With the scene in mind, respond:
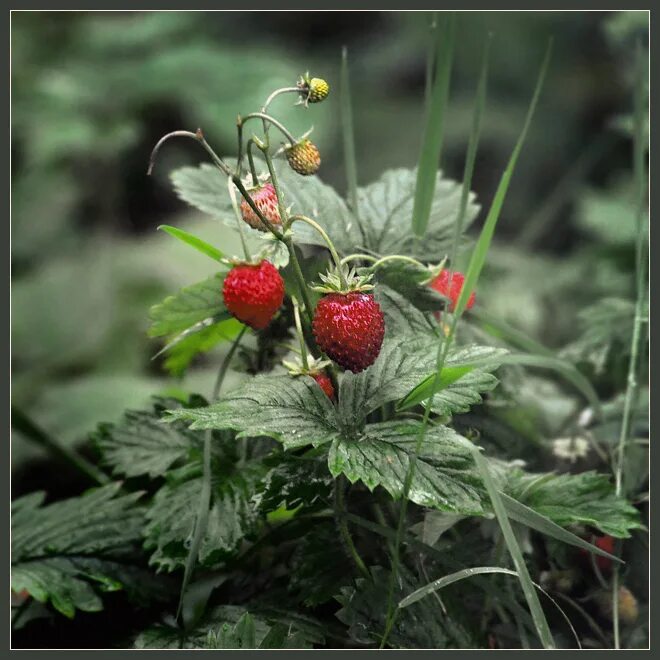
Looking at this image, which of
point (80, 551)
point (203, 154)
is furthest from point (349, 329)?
point (203, 154)

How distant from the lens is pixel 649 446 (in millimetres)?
943

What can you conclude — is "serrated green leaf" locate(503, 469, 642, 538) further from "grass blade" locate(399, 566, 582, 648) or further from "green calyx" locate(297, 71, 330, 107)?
"green calyx" locate(297, 71, 330, 107)

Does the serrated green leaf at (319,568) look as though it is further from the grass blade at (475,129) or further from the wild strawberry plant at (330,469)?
the grass blade at (475,129)

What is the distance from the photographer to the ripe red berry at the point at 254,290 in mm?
702

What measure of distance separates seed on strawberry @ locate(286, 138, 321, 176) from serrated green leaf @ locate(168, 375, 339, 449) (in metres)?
0.16

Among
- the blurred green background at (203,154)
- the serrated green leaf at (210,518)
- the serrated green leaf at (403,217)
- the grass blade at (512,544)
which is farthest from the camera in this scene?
the blurred green background at (203,154)

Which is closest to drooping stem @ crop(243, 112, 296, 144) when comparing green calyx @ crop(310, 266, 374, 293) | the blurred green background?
green calyx @ crop(310, 266, 374, 293)

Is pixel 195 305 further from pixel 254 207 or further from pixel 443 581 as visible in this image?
pixel 443 581

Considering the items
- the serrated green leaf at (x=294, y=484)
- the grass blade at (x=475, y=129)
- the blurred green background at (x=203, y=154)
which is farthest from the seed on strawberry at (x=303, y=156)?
the blurred green background at (x=203, y=154)

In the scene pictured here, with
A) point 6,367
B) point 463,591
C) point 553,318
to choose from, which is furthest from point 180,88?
point 463,591

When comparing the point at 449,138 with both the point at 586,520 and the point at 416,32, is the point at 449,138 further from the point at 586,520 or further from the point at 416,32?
the point at 586,520

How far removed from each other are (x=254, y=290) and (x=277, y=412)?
0.32ft

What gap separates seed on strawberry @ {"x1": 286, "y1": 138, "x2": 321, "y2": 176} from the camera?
70 cm

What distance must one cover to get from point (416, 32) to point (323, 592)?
2.48 m
